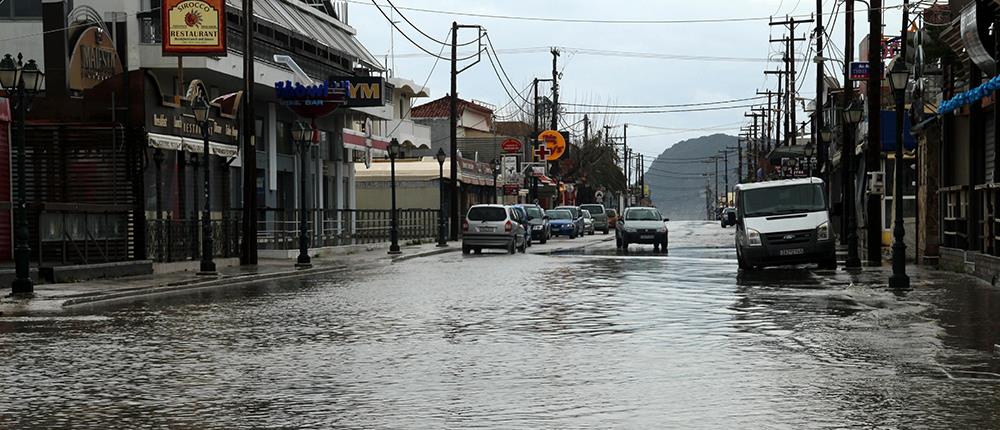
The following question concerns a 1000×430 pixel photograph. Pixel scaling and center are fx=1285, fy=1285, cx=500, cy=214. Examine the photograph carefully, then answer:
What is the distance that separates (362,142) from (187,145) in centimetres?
2582

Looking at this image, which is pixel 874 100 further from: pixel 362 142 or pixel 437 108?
→ pixel 437 108

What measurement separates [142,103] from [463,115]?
259 ft

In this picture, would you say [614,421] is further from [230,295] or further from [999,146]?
[999,146]

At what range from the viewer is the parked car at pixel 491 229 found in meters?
43.4

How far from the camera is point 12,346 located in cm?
1423

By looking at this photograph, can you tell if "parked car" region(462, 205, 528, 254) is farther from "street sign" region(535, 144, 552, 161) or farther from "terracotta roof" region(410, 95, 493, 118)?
"terracotta roof" region(410, 95, 493, 118)

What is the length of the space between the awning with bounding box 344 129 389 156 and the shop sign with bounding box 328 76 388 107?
7.50 metres

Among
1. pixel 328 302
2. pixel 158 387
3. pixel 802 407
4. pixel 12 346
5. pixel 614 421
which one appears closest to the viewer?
pixel 614 421

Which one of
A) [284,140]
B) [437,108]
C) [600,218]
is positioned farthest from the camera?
[437,108]

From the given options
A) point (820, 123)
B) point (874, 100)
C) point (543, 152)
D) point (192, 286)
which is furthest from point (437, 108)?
point (192, 286)

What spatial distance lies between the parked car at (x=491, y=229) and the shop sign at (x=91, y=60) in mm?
13746

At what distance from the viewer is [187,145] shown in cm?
3241

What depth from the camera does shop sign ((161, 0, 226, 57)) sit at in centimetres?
3547

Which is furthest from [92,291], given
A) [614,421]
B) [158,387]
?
[614,421]
